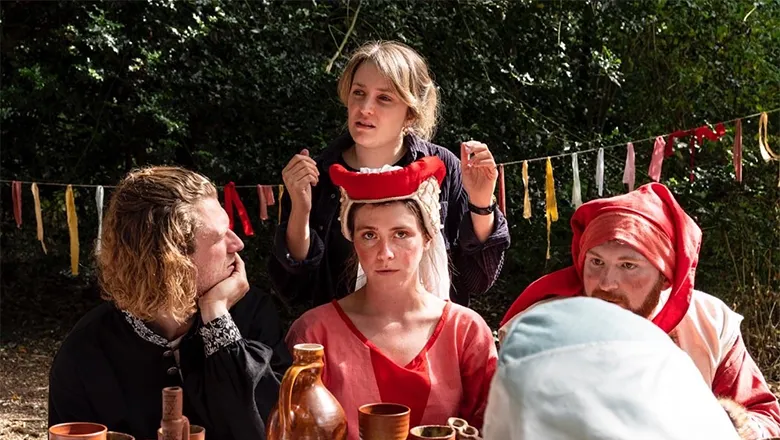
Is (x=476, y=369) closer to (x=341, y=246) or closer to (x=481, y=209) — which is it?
(x=481, y=209)

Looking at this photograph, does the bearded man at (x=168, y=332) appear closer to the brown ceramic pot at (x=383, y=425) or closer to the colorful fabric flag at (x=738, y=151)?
the brown ceramic pot at (x=383, y=425)

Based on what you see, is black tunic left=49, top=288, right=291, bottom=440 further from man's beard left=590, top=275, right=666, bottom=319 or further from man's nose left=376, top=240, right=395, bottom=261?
man's beard left=590, top=275, right=666, bottom=319

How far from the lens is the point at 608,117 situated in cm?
795

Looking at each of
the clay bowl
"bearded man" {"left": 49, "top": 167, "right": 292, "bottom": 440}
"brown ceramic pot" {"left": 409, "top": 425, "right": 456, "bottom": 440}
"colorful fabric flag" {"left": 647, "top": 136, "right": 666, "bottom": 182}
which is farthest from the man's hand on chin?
"colorful fabric flag" {"left": 647, "top": 136, "right": 666, "bottom": 182}

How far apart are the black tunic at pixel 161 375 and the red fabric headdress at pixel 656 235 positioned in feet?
2.35

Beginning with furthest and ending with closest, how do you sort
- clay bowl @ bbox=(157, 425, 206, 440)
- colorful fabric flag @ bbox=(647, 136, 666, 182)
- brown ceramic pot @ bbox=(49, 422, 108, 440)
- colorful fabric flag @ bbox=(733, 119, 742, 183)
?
colorful fabric flag @ bbox=(647, 136, 666, 182), colorful fabric flag @ bbox=(733, 119, 742, 183), clay bowl @ bbox=(157, 425, 206, 440), brown ceramic pot @ bbox=(49, 422, 108, 440)

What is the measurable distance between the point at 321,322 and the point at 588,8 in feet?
20.3

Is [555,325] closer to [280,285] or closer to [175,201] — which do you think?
[175,201]

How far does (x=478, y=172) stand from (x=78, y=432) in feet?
4.18

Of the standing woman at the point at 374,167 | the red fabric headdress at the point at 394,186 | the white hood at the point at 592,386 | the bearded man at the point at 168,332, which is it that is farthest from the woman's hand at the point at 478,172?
the white hood at the point at 592,386

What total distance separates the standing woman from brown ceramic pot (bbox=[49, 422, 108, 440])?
2.84 feet

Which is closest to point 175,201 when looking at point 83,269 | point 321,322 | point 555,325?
point 321,322

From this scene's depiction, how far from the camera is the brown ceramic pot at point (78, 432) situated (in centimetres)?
176

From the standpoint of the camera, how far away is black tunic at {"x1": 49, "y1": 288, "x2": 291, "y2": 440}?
6.79ft
